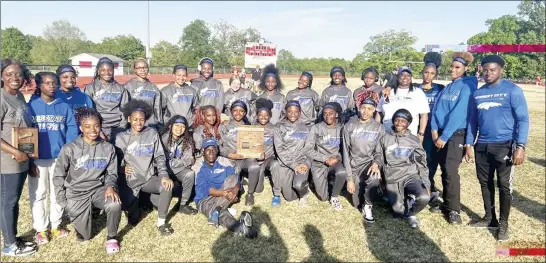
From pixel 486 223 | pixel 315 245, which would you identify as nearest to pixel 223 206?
pixel 315 245

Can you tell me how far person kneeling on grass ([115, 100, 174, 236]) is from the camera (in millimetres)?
5327

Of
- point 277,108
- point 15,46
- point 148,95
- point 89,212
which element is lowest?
point 89,212

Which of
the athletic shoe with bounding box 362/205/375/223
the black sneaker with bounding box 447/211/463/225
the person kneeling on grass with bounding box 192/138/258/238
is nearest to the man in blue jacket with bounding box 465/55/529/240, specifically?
the black sneaker with bounding box 447/211/463/225

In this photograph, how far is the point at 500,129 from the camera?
4902mm

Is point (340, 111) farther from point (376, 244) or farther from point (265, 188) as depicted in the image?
point (376, 244)

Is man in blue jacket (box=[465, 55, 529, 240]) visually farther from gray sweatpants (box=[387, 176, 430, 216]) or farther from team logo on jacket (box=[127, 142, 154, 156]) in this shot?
team logo on jacket (box=[127, 142, 154, 156])

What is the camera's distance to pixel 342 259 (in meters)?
4.58

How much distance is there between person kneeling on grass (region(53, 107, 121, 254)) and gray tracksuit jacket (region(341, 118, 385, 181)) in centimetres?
381

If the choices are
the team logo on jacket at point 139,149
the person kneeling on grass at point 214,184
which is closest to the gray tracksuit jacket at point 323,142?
the person kneeling on grass at point 214,184

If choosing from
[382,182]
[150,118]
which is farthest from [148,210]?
[382,182]

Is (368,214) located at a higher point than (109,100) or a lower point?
lower

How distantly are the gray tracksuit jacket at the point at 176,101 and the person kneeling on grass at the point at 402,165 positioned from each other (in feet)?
Answer: 12.8

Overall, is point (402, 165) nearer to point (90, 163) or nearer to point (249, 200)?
point (249, 200)

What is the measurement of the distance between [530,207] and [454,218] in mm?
2041
